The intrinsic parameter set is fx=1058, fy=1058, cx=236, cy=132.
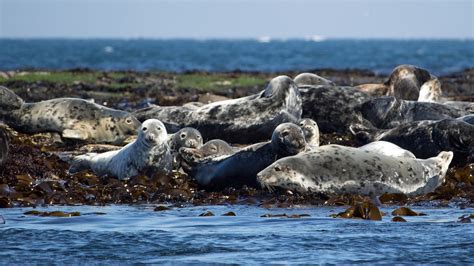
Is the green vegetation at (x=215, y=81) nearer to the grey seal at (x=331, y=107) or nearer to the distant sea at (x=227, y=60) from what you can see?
the grey seal at (x=331, y=107)

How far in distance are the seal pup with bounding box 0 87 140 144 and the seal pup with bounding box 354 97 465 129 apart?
2.84m

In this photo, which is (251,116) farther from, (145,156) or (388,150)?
(388,150)

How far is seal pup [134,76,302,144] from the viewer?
12305 mm

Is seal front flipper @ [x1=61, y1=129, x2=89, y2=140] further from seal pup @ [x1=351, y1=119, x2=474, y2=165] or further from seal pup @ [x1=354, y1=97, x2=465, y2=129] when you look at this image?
seal pup @ [x1=351, y1=119, x2=474, y2=165]

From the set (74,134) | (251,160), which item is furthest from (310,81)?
(251,160)

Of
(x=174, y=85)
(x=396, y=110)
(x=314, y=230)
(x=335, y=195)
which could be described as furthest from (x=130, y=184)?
(x=174, y=85)

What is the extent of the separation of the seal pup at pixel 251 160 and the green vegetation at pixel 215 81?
13.8 meters

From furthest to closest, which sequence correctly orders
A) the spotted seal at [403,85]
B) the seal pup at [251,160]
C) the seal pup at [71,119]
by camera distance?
the spotted seal at [403,85] < the seal pup at [71,119] < the seal pup at [251,160]

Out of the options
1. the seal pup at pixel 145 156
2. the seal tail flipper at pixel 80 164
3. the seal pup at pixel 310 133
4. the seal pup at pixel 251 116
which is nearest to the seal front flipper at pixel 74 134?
the seal pup at pixel 251 116

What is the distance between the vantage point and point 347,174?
917cm

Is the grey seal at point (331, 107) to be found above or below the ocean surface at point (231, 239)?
above

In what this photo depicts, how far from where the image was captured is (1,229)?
7.48 metres

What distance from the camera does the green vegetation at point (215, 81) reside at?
81.8 feet

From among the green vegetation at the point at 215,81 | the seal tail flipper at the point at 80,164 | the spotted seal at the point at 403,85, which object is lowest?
the green vegetation at the point at 215,81
